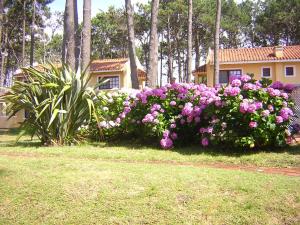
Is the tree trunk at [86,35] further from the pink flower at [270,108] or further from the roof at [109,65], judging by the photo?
the roof at [109,65]

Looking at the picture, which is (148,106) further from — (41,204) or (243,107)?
(41,204)

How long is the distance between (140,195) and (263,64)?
88.8 ft

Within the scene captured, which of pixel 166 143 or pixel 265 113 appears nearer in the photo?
pixel 265 113

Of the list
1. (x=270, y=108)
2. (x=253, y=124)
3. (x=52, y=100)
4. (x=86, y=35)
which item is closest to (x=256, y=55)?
(x=86, y=35)

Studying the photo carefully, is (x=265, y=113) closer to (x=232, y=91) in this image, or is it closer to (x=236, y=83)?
(x=232, y=91)

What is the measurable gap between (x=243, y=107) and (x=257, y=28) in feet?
126

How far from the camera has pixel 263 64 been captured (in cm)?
2997

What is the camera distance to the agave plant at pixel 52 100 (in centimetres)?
891

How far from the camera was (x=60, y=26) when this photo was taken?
129ft

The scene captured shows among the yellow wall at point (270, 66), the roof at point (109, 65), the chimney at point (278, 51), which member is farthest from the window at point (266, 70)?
the roof at point (109, 65)

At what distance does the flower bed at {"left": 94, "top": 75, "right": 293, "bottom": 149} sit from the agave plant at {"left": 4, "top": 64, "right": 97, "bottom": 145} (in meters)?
0.62

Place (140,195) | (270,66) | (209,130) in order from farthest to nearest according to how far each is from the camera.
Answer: (270,66) < (209,130) < (140,195)

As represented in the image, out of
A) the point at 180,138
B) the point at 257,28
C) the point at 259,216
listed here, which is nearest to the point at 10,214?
the point at 259,216

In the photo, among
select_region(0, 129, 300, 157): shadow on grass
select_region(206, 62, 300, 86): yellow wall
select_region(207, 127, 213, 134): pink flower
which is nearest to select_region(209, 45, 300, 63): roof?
select_region(206, 62, 300, 86): yellow wall
